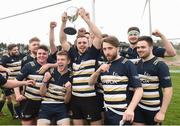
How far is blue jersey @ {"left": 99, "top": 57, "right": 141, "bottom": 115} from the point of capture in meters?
5.25

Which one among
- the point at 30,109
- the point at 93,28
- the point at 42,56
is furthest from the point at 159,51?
the point at 30,109

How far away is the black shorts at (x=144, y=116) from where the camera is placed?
575 centimetres

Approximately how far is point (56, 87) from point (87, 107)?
68 cm

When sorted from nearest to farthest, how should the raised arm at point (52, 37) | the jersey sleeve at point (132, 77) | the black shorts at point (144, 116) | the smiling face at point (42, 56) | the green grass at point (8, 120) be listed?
the jersey sleeve at point (132, 77), the black shorts at point (144, 116), the raised arm at point (52, 37), the smiling face at point (42, 56), the green grass at point (8, 120)

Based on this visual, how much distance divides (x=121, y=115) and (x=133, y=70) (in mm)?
706

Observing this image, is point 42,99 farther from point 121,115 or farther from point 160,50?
point 160,50

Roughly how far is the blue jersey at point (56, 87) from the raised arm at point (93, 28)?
2.67 ft

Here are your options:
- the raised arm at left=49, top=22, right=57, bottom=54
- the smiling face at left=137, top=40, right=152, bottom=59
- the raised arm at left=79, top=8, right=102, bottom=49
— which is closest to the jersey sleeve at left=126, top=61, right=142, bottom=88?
the smiling face at left=137, top=40, right=152, bottom=59

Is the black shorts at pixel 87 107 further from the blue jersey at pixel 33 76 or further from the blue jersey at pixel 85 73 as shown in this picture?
the blue jersey at pixel 33 76

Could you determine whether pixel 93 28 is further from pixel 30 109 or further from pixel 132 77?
pixel 30 109

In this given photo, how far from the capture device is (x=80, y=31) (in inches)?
266

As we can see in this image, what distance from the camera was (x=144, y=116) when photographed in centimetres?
582

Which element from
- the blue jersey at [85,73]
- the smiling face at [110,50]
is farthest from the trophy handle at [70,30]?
the smiling face at [110,50]

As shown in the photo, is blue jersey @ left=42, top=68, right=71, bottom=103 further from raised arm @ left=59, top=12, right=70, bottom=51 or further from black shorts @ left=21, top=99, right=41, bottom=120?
black shorts @ left=21, top=99, right=41, bottom=120
